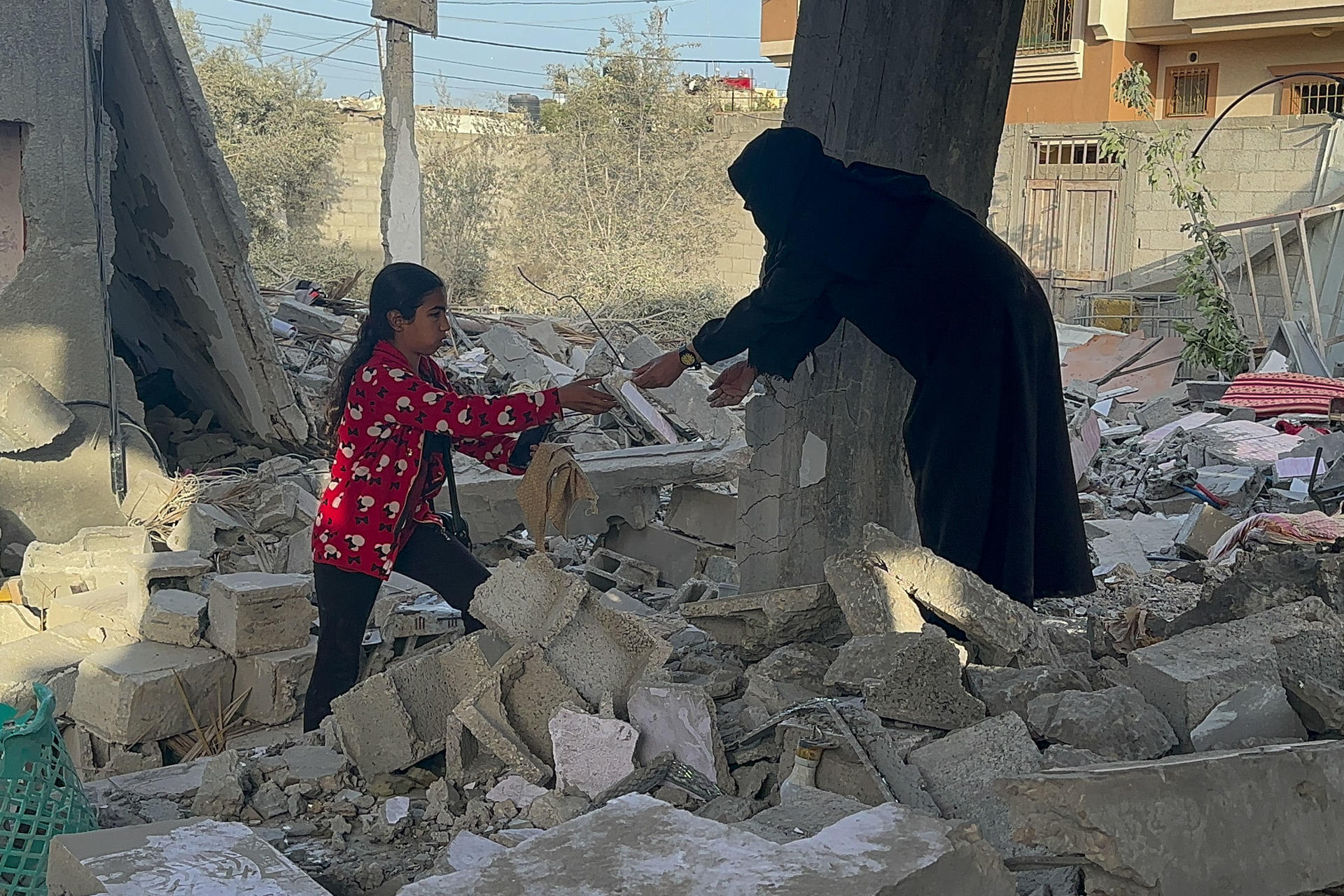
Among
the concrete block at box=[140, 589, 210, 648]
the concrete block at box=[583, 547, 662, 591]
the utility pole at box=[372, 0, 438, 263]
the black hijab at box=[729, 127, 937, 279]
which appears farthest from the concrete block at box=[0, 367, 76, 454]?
the utility pole at box=[372, 0, 438, 263]

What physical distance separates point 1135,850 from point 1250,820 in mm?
260

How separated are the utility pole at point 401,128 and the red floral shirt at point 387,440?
11.6 metres

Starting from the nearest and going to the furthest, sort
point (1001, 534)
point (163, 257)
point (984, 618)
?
point (984, 618), point (1001, 534), point (163, 257)

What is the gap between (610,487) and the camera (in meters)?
7.00

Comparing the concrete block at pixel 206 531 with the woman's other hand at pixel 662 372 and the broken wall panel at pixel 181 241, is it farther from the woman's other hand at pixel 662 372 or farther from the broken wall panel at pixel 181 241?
the woman's other hand at pixel 662 372

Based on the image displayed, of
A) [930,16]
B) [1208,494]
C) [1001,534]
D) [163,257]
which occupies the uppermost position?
[930,16]

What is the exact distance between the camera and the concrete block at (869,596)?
337 centimetres

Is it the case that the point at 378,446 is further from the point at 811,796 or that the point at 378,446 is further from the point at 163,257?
the point at 163,257

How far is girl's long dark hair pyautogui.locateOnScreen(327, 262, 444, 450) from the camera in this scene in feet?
12.8

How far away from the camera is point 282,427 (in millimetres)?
8398

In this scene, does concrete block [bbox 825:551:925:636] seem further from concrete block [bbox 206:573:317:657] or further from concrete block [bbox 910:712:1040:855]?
concrete block [bbox 206:573:317:657]

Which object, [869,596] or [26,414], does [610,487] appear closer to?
[26,414]

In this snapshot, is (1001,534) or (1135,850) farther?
(1001,534)

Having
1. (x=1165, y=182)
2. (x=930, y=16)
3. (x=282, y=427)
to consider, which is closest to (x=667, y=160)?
(x=1165, y=182)
